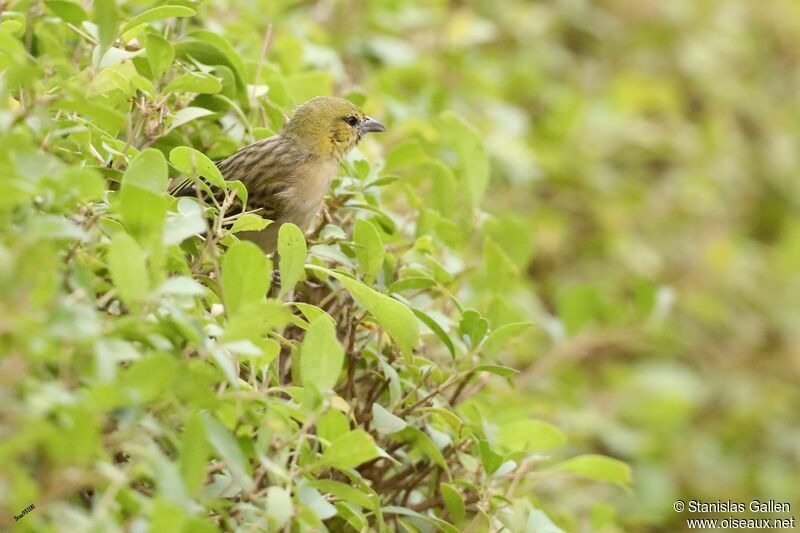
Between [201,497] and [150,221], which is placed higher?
[150,221]

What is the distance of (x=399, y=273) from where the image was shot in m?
2.53

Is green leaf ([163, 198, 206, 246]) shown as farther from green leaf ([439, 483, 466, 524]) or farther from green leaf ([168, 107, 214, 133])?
green leaf ([439, 483, 466, 524])

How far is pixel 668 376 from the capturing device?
209 inches

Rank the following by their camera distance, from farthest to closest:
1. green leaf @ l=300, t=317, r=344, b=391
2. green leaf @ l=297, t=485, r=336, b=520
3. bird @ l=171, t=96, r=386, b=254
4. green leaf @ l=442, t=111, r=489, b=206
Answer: green leaf @ l=442, t=111, r=489, b=206 < bird @ l=171, t=96, r=386, b=254 < green leaf @ l=300, t=317, r=344, b=391 < green leaf @ l=297, t=485, r=336, b=520

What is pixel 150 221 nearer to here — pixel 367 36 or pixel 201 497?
pixel 201 497

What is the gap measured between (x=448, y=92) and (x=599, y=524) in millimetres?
2578

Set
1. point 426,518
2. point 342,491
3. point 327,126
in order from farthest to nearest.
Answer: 1. point 327,126
2. point 426,518
3. point 342,491

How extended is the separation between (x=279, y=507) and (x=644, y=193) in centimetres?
463

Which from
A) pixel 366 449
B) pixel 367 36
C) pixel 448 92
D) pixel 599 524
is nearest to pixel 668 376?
pixel 448 92

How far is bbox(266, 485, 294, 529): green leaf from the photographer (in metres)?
1.50

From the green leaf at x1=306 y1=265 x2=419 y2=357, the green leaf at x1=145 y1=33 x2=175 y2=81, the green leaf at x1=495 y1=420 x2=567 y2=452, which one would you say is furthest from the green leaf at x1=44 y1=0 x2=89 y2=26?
the green leaf at x1=495 y1=420 x2=567 y2=452

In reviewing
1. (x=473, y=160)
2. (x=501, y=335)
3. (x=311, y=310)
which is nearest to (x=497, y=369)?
(x=501, y=335)

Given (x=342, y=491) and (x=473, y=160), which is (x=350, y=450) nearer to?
(x=342, y=491)

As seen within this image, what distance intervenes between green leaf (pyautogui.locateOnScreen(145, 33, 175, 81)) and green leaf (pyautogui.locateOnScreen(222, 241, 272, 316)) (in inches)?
25.1
